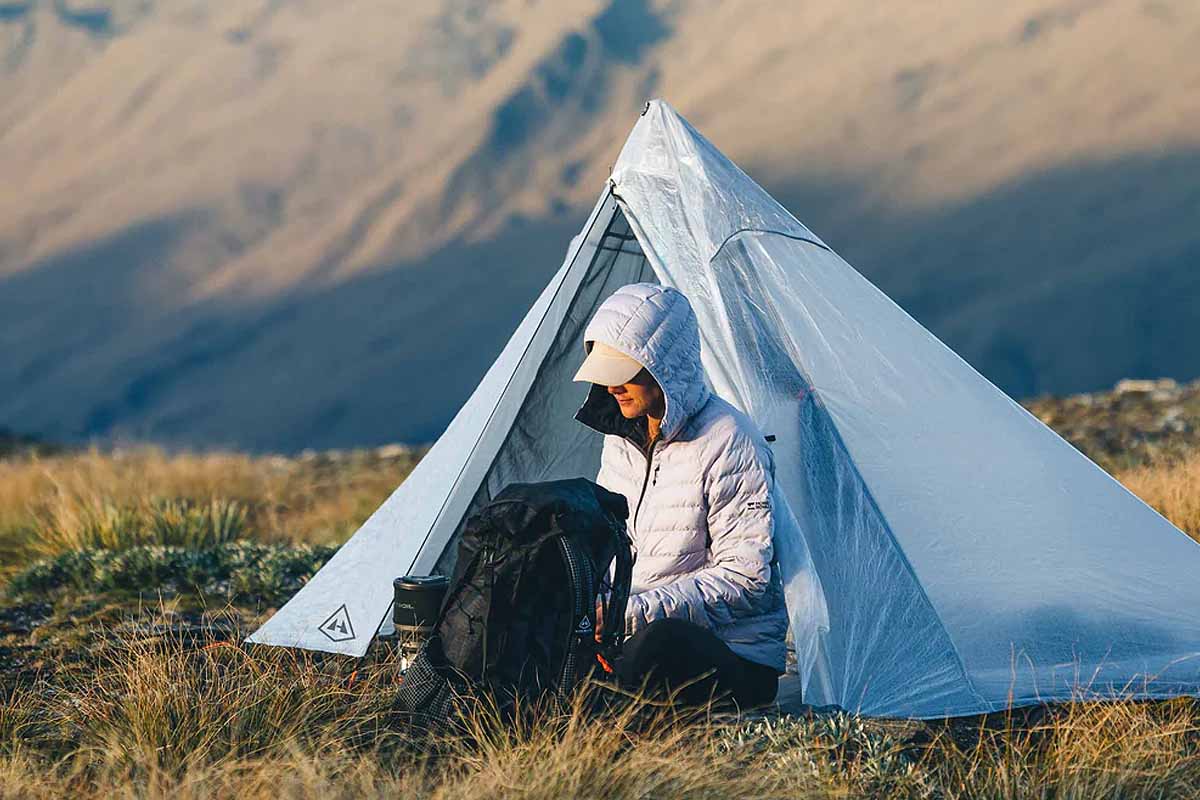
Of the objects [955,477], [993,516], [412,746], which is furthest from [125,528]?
[993,516]

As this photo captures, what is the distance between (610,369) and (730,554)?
72 centimetres

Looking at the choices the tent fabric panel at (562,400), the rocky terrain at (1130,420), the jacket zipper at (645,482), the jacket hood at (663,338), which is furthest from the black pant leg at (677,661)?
the rocky terrain at (1130,420)

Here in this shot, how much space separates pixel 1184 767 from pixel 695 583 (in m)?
1.66

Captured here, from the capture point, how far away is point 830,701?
15.0 ft

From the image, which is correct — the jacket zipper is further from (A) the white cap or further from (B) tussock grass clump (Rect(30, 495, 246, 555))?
(B) tussock grass clump (Rect(30, 495, 246, 555))

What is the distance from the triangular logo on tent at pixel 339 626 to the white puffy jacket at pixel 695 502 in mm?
1554

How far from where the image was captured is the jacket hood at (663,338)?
4406mm

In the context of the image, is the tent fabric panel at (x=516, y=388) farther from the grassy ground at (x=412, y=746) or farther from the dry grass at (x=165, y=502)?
the dry grass at (x=165, y=502)

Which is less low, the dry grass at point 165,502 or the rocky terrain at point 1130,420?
the dry grass at point 165,502

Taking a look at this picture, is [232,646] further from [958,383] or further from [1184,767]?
[1184,767]

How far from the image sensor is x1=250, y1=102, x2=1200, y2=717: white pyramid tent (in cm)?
493

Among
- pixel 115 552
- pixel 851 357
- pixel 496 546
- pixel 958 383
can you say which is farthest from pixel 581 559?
pixel 115 552

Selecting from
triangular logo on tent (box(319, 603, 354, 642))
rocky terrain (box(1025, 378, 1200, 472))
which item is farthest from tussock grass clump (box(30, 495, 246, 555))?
rocky terrain (box(1025, 378, 1200, 472))

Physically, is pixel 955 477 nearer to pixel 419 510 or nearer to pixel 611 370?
pixel 611 370
